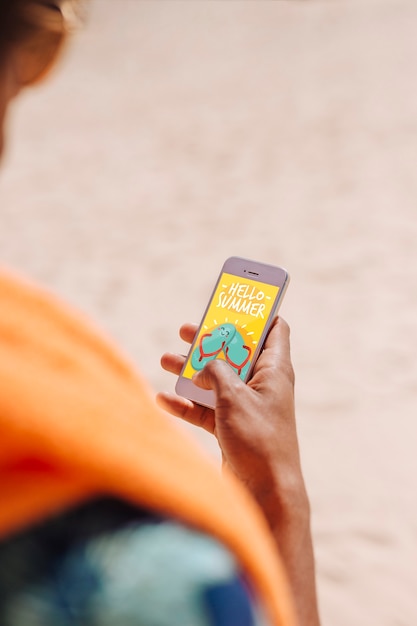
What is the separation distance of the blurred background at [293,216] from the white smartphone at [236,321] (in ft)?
1.30

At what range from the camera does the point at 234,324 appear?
0.98 meters

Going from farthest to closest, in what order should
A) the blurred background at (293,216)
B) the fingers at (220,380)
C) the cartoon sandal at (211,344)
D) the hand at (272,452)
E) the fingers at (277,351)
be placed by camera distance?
the blurred background at (293,216) → the cartoon sandal at (211,344) → the fingers at (277,351) → the fingers at (220,380) → the hand at (272,452)

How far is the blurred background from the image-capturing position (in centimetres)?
163

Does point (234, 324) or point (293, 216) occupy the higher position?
point (293, 216)

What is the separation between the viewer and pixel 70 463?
0.78 ft

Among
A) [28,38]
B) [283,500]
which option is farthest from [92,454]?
[283,500]

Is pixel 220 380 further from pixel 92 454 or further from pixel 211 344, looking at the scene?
pixel 92 454

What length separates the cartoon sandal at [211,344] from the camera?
971mm

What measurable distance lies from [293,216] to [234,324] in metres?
1.75

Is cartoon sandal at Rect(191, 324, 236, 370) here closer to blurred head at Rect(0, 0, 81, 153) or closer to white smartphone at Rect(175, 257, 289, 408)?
white smartphone at Rect(175, 257, 289, 408)

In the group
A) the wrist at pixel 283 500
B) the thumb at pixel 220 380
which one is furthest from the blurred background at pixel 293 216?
the wrist at pixel 283 500

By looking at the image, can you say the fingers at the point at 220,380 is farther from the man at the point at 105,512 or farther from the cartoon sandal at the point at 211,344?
the man at the point at 105,512

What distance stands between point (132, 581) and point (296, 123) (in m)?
3.31

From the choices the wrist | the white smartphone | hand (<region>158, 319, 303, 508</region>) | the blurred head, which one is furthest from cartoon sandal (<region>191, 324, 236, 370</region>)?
the blurred head
